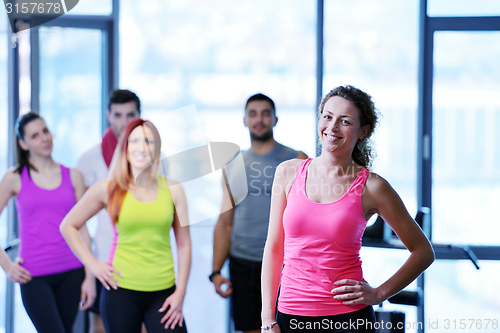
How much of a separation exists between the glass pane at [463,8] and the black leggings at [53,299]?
2.73 m

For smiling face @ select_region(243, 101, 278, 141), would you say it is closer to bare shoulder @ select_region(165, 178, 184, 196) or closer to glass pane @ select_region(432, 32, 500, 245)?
bare shoulder @ select_region(165, 178, 184, 196)

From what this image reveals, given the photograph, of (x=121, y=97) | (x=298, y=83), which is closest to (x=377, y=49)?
(x=298, y=83)

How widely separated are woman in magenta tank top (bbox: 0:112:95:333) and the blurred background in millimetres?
696

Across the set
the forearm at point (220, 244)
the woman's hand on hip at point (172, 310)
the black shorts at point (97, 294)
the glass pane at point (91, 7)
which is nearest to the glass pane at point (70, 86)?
the glass pane at point (91, 7)

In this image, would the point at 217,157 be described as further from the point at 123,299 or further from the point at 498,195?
the point at 498,195

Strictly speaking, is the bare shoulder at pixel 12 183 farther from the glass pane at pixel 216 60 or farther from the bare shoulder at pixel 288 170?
the bare shoulder at pixel 288 170

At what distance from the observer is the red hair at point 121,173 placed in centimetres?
177

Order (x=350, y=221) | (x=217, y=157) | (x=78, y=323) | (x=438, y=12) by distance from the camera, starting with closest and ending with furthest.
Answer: (x=350, y=221) < (x=217, y=157) < (x=78, y=323) < (x=438, y=12)

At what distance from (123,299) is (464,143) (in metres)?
2.46

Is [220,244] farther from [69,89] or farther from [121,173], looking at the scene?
[69,89]

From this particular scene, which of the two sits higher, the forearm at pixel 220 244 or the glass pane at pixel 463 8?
the glass pane at pixel 463 8

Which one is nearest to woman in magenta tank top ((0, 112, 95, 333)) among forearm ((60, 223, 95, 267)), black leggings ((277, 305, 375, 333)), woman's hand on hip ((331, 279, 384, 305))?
forearm ((60, 223, 95, 267))

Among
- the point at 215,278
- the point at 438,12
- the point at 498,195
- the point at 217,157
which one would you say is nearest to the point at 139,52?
the point at 217,157

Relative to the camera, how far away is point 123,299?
175 centimetres
